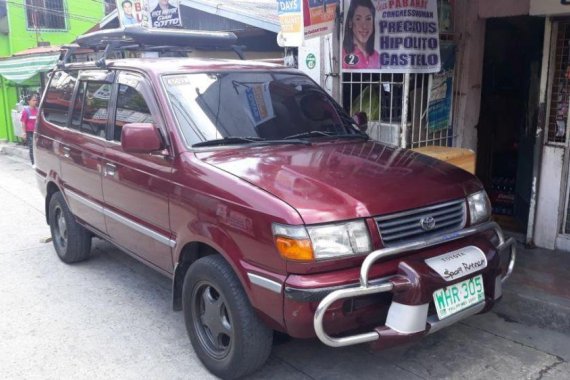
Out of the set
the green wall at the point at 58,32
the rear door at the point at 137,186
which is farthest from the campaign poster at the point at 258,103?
the green wall at the point at 58,32

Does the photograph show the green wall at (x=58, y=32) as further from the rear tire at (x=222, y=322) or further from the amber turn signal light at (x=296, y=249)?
the amber turn signal light at (x=296, y=249)

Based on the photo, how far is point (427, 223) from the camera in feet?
9.90

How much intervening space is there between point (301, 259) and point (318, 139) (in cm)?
143

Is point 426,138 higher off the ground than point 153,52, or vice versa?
point 153,52

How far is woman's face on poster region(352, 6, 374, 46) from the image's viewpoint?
5426 mm

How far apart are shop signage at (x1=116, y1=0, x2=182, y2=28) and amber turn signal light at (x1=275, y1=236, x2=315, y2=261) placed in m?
8.45

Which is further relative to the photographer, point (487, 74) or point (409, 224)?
point (487, 74)

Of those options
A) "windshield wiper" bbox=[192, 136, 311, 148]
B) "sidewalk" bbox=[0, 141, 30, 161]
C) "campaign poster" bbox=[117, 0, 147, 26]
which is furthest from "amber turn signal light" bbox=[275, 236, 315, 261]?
"sidewalk" bbox=[0, 141, 30, 161]

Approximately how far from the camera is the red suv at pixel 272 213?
9.01ft

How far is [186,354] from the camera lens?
3.72 meters

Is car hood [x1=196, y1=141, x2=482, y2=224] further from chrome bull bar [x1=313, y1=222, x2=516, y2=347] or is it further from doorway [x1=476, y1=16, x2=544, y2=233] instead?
doorway [x1=476, y1=16, x2=544, y2=233]

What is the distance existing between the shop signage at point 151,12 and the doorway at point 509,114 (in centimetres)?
607

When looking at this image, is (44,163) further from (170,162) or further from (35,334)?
(170,162)

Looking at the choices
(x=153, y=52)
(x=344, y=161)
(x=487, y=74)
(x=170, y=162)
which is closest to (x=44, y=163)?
(x=153, y=52)
